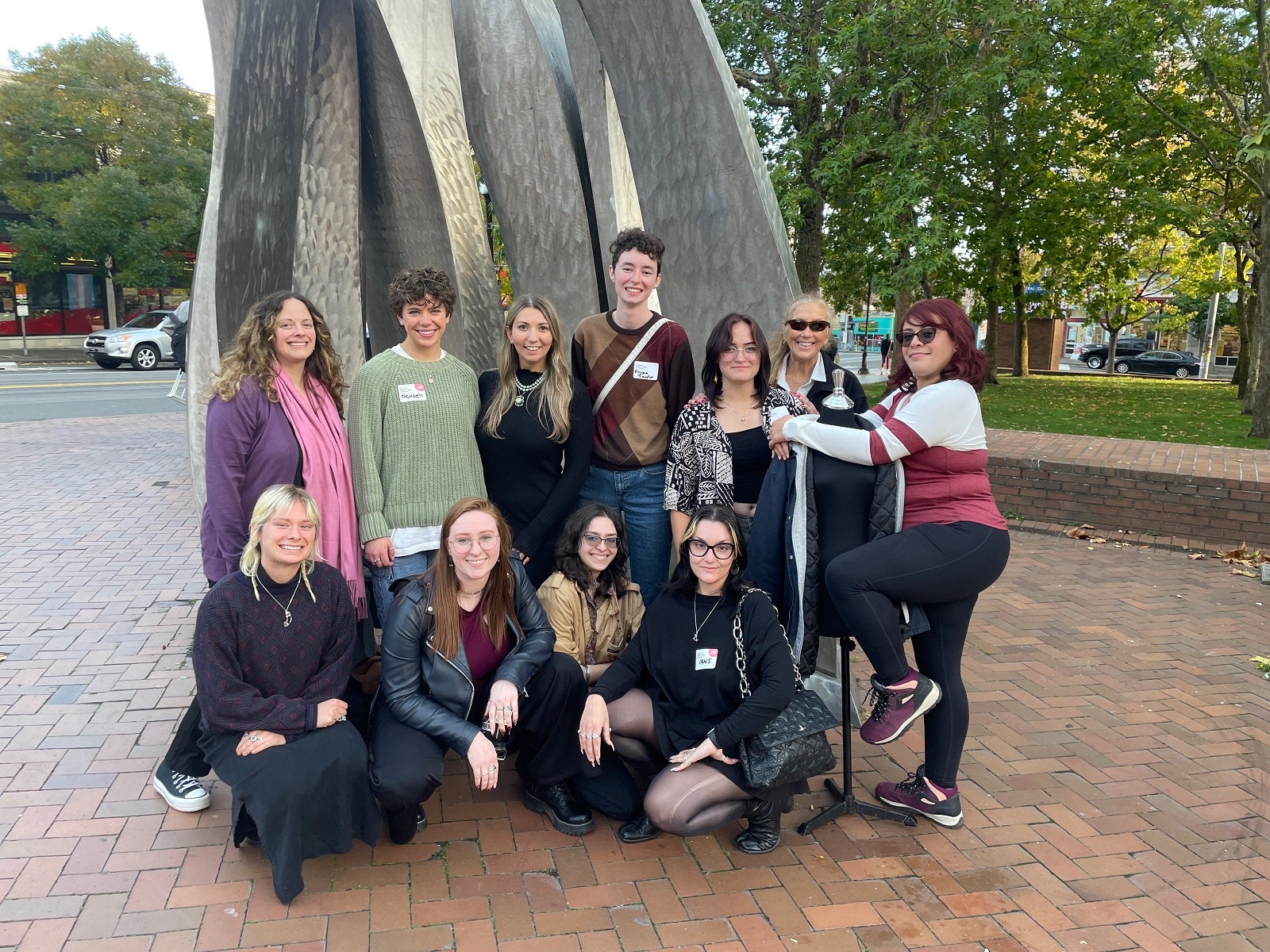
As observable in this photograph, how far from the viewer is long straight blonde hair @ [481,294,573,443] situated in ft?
10.6

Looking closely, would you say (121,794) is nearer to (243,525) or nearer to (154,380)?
(243,525)

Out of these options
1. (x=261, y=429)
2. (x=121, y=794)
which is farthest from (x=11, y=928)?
(x=261, y=429)

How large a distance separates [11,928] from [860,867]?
2501 mm

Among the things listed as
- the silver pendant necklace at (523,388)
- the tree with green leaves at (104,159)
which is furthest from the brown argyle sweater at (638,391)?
the tree with green leaves at (104,159)

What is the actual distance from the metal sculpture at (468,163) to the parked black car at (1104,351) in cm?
3977

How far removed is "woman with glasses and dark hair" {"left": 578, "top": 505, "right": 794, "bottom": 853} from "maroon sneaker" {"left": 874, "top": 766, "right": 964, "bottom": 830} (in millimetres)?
488

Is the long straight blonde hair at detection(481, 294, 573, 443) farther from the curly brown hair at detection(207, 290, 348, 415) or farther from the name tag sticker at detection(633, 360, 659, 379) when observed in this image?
the curly brown hair at detection(207, 290, 348, 415)

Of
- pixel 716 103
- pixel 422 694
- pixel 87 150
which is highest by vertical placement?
pixel 87 150

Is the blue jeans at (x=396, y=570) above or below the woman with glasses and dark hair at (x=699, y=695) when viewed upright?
above

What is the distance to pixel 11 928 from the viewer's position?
8.00 ft

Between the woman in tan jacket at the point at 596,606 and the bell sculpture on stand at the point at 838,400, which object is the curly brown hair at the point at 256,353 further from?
the bell sculpture on stand at the point at 838,400

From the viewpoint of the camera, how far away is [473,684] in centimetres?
298

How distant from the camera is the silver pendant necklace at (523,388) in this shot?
3264 mm

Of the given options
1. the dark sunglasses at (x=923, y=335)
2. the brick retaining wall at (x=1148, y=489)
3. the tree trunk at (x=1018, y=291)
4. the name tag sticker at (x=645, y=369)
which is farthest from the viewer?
the tree trunk at (x=1018, y=291)
